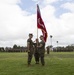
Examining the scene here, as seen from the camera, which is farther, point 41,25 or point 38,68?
point 41,25

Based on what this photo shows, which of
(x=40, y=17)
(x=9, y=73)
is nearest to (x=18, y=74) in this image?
(x=9, y=73)

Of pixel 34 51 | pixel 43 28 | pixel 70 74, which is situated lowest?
pixel 70 74

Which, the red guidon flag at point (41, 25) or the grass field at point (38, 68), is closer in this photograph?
the grass field at point (38, 68)

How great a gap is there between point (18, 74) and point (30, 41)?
5284 millimetres

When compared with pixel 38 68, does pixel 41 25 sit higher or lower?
higher

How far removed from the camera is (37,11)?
25.6 m

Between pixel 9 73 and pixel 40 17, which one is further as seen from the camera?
pixel 40 17

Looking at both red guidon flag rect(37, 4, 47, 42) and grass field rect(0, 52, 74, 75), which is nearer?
grass field rect(0, 52, 74, 75)

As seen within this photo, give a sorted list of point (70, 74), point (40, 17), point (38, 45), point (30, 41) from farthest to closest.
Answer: point (40, 17) → point (38, 45) → point (30, 41) → point (70, 74)

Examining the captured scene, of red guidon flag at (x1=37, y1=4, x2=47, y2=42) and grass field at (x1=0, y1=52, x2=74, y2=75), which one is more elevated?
red guidon flag at (x1=37, y1=4, x2=47, y2=42)

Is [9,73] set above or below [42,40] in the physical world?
below

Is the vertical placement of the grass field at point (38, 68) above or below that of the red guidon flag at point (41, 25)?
below

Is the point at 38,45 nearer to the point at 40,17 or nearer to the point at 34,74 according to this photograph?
the point at 40,17

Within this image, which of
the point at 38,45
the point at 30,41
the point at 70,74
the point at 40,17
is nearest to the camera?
the point at 70,74
